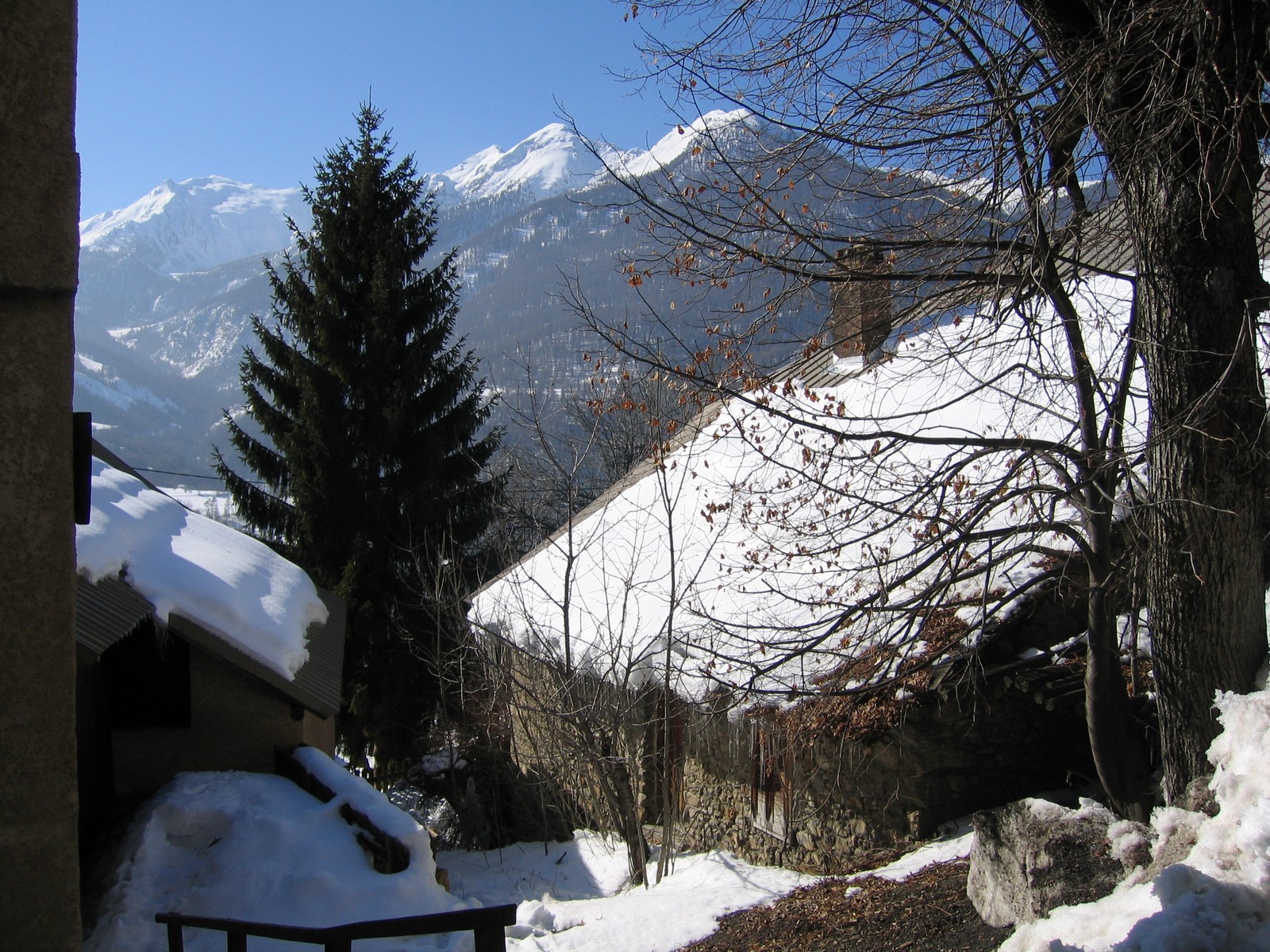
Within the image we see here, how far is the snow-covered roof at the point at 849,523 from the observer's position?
605 centimetres

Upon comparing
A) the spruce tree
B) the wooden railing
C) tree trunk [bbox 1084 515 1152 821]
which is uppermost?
the spruce tree

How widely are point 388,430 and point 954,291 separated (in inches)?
646

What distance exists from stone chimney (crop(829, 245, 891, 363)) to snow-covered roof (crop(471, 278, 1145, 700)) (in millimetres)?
295

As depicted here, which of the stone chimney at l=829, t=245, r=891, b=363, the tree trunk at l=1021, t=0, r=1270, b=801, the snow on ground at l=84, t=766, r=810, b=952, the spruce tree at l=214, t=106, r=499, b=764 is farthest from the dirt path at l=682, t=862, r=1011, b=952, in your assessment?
the spruce tree at l=214, t=106, r=499, b=764

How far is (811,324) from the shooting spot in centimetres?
699

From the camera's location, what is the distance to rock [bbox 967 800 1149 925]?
16.8 feet

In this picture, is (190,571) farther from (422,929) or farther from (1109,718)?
(1109,718)

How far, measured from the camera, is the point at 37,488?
208 cm

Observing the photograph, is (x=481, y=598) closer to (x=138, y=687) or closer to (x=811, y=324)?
(x=138, y=687)

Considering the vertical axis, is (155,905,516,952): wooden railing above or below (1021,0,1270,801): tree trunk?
below

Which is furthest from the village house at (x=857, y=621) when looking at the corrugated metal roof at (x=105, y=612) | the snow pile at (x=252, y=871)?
the corrugated metal roof at (x=105, y=612)

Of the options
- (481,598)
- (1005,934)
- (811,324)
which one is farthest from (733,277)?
(481,598)

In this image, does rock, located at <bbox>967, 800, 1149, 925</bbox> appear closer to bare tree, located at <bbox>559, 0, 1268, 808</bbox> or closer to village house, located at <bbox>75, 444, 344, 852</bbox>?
bare tree, located at <bbox>559, 0, 1268, 808</bbox>

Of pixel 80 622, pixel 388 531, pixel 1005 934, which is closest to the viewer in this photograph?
pixel 1005 934
